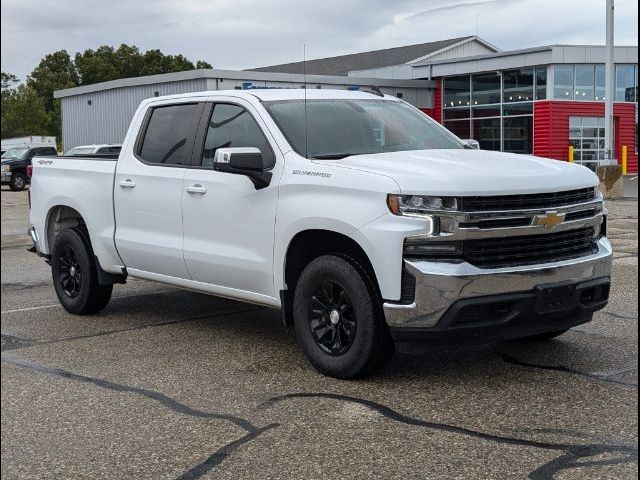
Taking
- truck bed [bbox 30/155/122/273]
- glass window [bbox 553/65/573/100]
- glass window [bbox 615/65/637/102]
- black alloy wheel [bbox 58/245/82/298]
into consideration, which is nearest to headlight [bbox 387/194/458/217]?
truck bed [bbox 30/155/122/273]

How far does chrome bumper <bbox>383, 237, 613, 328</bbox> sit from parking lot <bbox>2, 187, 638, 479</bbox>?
0.48 metres

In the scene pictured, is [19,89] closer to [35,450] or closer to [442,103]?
[35,450]

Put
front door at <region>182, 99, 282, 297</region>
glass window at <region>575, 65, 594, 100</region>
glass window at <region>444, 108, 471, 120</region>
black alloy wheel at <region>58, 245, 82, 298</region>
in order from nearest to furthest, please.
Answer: front door at <region>182, 99, 282, 297</region>
black alloy wheel at <region>58, 245, 82, 298</region>
glass window at <region>575, 65, 594, 100</region>
glass window at <region>444, 108, 471, 120</region>

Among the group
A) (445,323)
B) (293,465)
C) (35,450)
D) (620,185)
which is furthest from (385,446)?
(620,185)

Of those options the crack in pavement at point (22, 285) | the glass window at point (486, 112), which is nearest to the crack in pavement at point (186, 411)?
the crack in pavement at point (22, 285)

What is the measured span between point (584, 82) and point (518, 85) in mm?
3005

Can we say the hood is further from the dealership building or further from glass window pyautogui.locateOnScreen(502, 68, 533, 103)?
glass window pyautogui.locateOnScreen(502, 68, 533, 103)

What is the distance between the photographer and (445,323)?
4.60 metres

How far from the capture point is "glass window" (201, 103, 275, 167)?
5809mm

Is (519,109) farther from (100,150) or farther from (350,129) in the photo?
(350,129)

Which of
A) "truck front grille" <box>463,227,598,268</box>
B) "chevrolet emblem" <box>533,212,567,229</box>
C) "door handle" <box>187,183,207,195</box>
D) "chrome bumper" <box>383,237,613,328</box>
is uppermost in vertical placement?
"door handle" <box>187,183,207,195</box>

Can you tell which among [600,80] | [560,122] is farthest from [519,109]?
[600,80]

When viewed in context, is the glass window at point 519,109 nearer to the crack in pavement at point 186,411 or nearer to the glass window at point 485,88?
the glass window at point 485,88

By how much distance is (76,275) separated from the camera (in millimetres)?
7195
